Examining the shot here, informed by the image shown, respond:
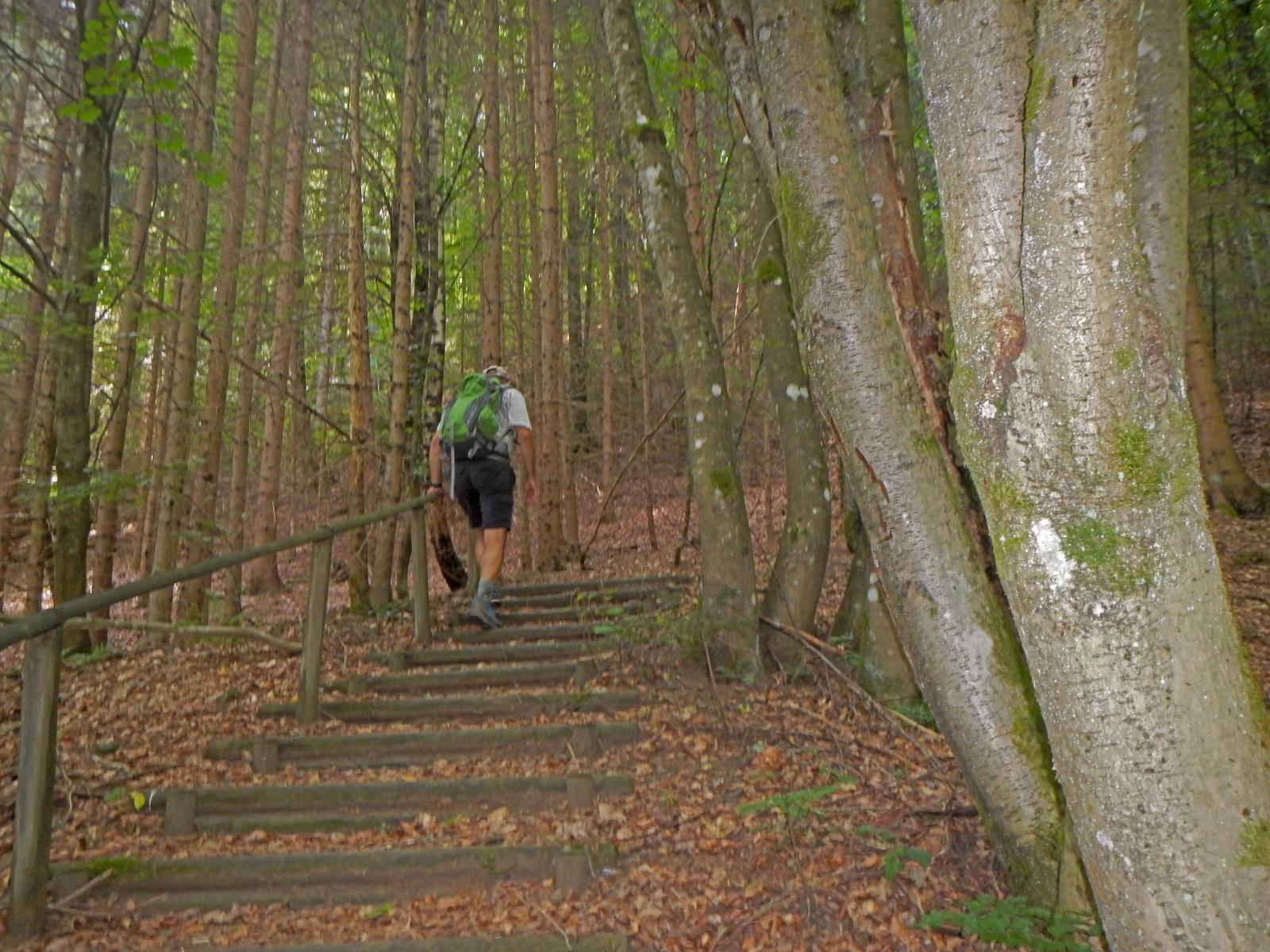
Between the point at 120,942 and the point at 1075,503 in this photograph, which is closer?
the point at 1075,503

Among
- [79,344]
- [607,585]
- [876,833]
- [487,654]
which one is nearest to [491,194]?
[607,585]

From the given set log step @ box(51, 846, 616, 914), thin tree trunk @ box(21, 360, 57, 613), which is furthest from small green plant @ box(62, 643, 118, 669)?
log step @ box(51, 846, 616, 914)

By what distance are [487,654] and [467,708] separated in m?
0.96

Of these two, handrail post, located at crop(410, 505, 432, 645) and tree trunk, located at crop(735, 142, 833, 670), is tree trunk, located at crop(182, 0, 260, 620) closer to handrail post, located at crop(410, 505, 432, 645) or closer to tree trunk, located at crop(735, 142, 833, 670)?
handrail post, located at crop(410, 505, 432, 645)

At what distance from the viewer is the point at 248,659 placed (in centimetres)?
610

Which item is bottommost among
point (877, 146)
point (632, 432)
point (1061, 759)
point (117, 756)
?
point (117, 756)

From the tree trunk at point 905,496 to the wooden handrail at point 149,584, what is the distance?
8.40ft

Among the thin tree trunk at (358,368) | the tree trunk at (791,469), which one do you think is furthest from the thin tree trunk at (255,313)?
the tree trunk at (791,469)

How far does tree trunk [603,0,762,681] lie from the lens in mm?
5156

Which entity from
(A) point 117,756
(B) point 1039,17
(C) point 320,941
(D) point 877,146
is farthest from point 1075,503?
(A) point 117,756

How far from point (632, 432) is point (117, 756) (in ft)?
39.4

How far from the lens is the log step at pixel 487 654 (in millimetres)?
5789

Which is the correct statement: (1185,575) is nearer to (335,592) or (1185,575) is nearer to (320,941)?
(320,941)

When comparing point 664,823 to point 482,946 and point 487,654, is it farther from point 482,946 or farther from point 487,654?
point 487,654
